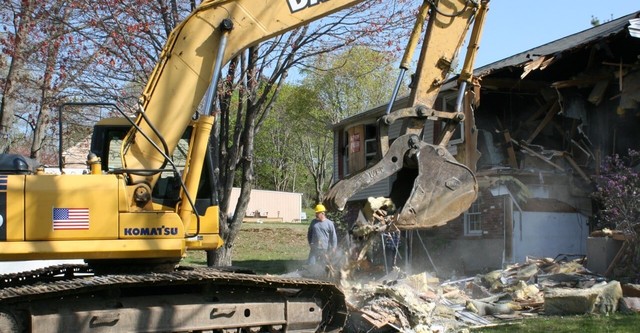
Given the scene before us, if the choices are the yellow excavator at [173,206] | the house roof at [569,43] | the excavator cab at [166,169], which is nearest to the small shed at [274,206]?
the house roof at [569,43]

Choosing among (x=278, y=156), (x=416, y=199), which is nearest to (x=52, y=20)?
(x=416, y=199)

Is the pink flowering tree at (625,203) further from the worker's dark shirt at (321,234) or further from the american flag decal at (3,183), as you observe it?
the american flag decal at (3,183)

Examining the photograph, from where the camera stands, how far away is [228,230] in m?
14.0

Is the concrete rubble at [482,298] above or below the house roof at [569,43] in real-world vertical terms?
below

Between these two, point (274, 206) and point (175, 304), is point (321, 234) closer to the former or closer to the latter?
point (175, 304)

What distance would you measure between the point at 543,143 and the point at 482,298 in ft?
22.3

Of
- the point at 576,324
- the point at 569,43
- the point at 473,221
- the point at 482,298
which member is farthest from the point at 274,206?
the point at 576,324

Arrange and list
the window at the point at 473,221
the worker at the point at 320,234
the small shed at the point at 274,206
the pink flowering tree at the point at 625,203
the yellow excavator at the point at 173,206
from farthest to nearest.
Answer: the small shed at the point at 274,206
the window at the point at 473,221
the worker at the point at 320,234
the pink flowering tree at the point at 625,203
the yellow excavator at the point at 173,206

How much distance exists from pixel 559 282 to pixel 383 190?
10.6 metres

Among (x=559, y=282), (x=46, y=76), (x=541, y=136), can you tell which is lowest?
(x=559, y=282)

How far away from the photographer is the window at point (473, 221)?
17.8 metres

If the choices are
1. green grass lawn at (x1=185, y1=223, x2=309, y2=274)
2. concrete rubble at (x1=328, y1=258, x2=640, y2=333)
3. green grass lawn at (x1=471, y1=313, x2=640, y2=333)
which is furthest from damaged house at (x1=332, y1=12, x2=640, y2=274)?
green grass lawn at (x1=471, y1=313, x2=640, y2=333)

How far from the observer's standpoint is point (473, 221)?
18.3 m

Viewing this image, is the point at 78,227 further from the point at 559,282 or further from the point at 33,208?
the point at 559,282
